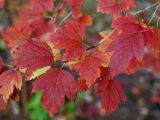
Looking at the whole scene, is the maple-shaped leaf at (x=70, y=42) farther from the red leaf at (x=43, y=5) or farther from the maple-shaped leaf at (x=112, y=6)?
the red leaf at (x=43, y=5)

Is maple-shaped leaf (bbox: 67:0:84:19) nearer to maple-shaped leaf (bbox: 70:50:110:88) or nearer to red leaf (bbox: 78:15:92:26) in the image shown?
red leaf (bbox: 78:15:92:26)

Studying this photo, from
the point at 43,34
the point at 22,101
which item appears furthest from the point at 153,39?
the point at 22,101

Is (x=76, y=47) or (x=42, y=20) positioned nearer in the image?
(x=76, y=47)

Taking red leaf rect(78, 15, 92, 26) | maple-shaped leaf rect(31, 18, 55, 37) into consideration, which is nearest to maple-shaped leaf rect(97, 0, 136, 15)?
red leaf rect(78, 15, 92, 26)

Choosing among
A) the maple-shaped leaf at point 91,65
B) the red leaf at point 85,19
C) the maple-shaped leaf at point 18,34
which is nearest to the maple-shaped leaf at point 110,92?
the maple-shaped leaf at point 91,65

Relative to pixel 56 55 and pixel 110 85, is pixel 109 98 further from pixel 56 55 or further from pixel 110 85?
pixel 56 55

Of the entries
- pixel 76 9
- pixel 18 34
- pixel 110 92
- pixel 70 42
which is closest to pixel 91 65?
pixel 70 42
